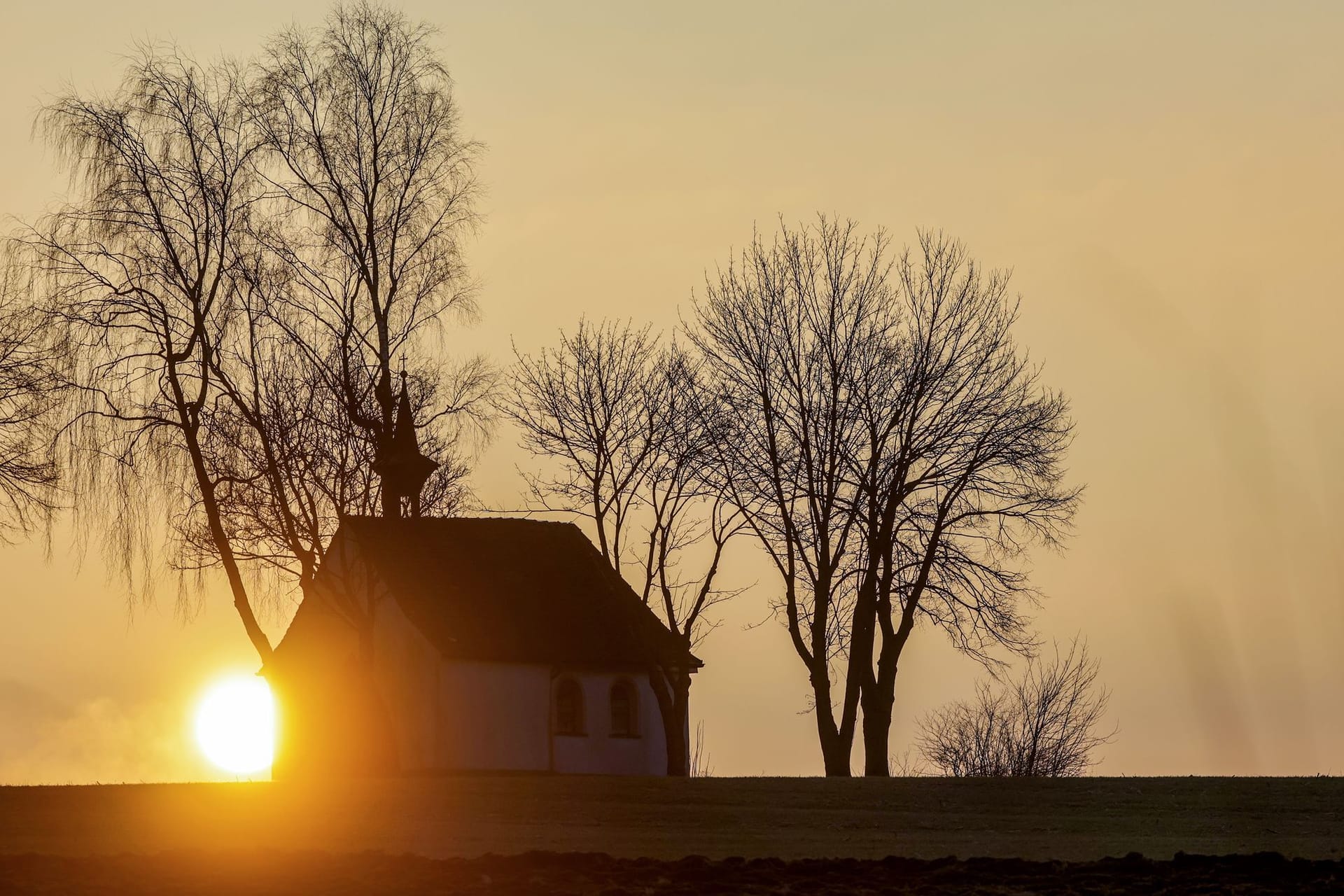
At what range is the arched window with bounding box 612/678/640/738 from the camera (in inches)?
1762

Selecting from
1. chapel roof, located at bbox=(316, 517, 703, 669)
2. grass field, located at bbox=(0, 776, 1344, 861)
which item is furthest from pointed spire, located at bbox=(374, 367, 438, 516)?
grass field, located at bbox=(0, 776, 1344, 861)

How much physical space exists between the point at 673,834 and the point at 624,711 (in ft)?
77.8

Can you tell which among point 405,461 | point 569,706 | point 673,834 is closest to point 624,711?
point 569,706

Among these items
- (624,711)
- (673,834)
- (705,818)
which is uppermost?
(624,711)

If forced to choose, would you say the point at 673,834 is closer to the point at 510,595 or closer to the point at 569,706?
the point at 569,706

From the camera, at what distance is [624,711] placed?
148ft

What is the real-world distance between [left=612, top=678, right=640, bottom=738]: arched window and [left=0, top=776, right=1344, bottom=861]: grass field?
50.9 ft

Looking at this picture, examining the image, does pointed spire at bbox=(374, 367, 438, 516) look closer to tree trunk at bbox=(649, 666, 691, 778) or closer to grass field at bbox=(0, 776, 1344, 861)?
tree trunk at bbox=(649, 666, 691, 778)

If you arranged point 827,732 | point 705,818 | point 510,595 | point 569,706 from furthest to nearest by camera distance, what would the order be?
1. point 510,595
2. point 569,706
3. point 827,732
4. point 705,818

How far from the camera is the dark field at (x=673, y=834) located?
1614 centimetres

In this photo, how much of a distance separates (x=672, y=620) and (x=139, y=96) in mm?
15868

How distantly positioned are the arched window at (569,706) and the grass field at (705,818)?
1483 cm

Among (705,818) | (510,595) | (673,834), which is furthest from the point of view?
(510,595)

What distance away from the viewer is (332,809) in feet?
76.7
